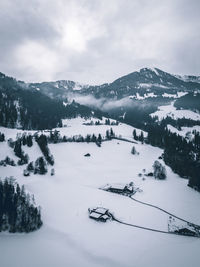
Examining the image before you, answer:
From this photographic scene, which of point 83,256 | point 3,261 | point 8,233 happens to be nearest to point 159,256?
point 83,256

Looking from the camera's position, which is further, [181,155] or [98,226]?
[181,155]

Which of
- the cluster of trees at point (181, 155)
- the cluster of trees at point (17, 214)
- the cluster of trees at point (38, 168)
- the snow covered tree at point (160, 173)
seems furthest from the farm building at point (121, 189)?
the cluster of trees at point (38, 168)

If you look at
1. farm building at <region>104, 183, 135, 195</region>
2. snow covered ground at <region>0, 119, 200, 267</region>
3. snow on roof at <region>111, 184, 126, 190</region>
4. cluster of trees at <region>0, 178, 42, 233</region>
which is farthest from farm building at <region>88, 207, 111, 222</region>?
snow on roof at <region>111, 184, 126, 190</region>

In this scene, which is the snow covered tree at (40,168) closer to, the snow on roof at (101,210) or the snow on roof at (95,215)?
the snow on roof at (101,210)

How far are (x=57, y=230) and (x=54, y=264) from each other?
9.37 meters

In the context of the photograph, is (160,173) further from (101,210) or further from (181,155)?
(101,210)

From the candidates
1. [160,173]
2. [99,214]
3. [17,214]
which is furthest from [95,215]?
[160,173]

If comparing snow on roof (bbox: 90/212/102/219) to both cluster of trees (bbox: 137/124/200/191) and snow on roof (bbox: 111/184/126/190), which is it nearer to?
snow on roof (bbox: 111/184/126/190)

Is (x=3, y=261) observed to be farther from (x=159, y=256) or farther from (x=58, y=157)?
(x=58, y=157)

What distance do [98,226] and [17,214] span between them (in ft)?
59.2

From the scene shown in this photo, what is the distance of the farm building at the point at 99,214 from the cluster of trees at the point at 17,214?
38.0 ft

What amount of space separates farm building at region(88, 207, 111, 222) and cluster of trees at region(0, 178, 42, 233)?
38.0 ft

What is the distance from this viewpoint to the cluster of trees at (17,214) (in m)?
42.8

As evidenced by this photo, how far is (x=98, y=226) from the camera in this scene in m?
43.9
